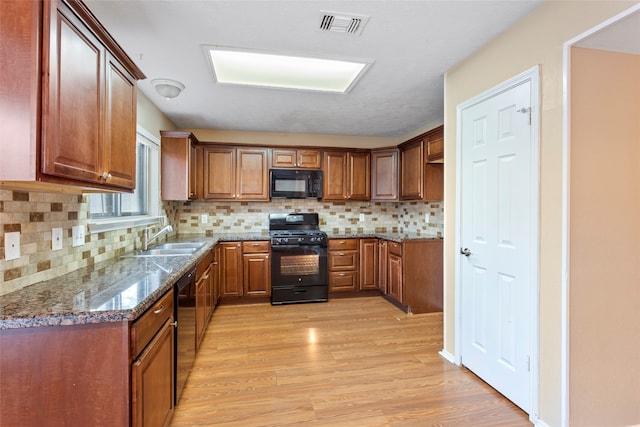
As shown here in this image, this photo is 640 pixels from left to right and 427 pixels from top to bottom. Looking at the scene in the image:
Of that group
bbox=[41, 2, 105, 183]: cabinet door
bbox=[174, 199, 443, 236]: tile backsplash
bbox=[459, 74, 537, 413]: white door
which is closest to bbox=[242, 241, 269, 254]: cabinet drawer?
bbox=[174, 199, 443, 236]: tile backsplash

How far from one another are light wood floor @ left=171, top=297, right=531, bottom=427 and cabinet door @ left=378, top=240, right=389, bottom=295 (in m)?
0.70

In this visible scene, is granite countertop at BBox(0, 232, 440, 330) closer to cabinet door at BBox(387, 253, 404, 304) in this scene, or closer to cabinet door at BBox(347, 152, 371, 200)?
cabinet door at BBox(387, 253, 404, 304)

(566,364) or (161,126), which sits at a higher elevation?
(161,126)

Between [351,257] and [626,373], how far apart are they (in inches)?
110

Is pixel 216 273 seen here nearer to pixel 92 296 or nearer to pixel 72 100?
pixel 92 296

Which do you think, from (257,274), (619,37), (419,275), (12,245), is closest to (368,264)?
(419,275)

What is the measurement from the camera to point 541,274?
5.46ft

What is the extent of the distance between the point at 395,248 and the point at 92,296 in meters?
3.07

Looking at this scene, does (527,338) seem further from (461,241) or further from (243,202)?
(243,202)

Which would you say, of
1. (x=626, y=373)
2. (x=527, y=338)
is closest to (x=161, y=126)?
(x=527, y=338)

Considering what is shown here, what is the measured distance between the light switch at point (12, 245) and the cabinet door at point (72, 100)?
425mm

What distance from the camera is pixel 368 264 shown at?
4.14 meters

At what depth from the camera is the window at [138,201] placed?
2152mm

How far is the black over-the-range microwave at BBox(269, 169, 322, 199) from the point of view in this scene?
13.5 ft
